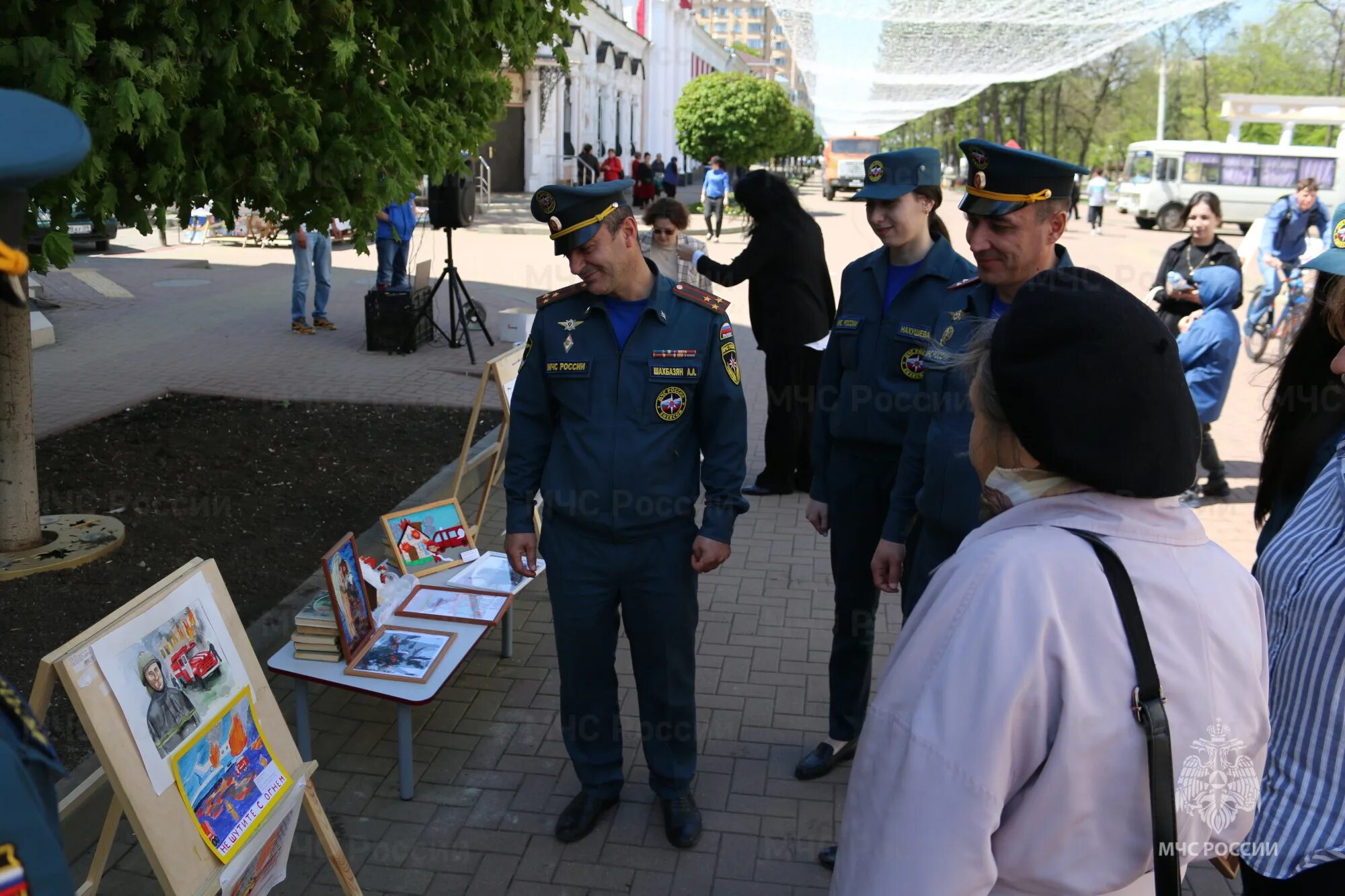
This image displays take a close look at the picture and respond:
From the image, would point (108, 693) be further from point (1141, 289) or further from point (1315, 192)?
point (1141, 289)

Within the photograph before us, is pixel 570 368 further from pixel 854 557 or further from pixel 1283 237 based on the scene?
pixel 1283 237

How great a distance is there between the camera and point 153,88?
3.97 metres

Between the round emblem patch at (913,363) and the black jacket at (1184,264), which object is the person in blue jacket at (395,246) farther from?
the round emblem patch at (913,363)

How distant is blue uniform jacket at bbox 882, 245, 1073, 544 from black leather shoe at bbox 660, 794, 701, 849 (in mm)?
1210

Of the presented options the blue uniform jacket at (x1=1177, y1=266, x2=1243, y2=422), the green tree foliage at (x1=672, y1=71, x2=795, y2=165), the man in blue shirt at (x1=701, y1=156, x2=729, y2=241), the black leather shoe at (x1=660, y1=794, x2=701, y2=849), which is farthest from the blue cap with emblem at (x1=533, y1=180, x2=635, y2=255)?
the green tree foliage at (x1=672, y1=71, x2=795, y2=165)

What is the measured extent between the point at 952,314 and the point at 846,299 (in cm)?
67

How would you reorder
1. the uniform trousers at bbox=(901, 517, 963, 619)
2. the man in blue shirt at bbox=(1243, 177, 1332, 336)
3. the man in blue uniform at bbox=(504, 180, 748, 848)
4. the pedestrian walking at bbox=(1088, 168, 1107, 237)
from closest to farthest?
the uniform trousers at bbox=(901, 517, 963, 619), the man in blue uniform at bbox=(504, 180, 748, 848), the man in blue shirt at bbox=(1243, 177, 1332, 336), the pedestrian walking at bbox=(1088, 168, 1107, 237)

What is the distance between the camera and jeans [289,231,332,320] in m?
12.1

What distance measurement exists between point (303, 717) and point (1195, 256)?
620 centimetres

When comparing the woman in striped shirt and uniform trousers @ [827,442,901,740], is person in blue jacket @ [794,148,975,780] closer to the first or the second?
uniform trousers @ [827,442,901,740]

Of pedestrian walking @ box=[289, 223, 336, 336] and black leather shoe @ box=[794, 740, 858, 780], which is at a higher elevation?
pedestrian walking @ box=[289, 223, 336, 336]

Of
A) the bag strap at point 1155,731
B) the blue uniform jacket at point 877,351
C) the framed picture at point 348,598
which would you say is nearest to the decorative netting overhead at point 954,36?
the blue uniform jacket at point 877,351

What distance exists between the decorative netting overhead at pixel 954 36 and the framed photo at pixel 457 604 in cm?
651

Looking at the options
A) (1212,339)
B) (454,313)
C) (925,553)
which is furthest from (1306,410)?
(454,313)
